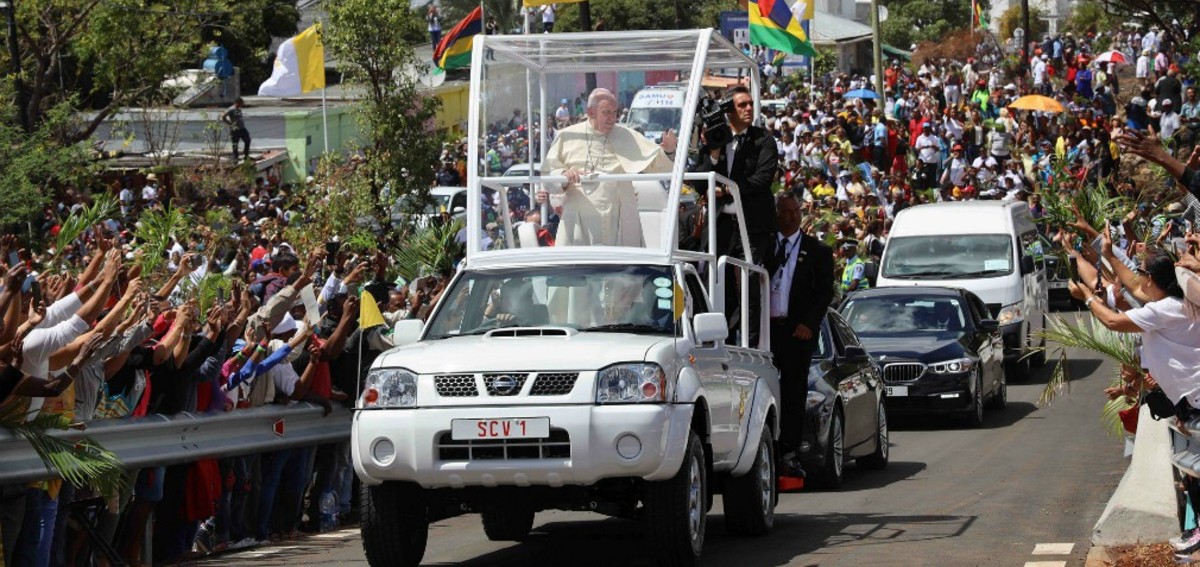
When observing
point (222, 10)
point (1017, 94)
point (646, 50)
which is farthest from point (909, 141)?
point (646, 50)

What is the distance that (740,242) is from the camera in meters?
13.5

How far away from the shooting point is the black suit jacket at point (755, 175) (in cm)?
1387

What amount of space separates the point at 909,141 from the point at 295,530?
33112 mm

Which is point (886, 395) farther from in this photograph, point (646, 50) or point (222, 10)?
point (222, 10)

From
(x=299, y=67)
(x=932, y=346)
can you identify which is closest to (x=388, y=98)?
(x=299, y=67)

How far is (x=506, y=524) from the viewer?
12.6 metres

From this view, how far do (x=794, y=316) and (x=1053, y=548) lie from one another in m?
3.13

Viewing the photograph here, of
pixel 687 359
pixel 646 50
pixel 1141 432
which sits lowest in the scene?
pixel 1141 432

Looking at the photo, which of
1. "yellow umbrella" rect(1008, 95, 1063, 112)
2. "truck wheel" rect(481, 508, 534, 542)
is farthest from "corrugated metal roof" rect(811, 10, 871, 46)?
"truck wheel" rect(481, 508, 534, 542)

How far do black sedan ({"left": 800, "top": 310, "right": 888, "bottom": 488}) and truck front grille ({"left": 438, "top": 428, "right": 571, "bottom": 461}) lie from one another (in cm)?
544

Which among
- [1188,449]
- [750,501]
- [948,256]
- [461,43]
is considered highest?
[461,43]

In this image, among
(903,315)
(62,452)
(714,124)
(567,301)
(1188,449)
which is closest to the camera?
(62,452)

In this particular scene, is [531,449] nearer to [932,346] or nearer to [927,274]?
[932,346]

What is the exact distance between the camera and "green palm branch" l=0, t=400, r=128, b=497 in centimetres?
958
